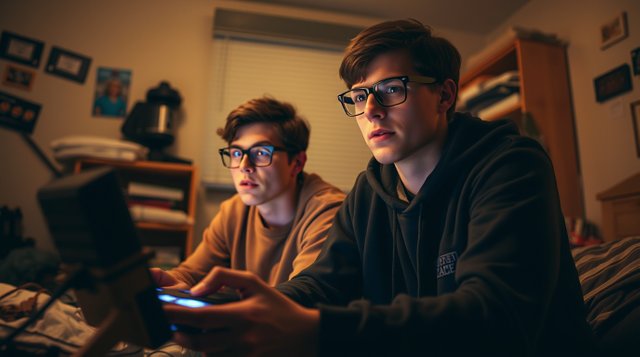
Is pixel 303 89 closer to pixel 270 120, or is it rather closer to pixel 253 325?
pixel 270 120

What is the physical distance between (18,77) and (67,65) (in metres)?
0.30

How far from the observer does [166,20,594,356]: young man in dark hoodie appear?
495 mm

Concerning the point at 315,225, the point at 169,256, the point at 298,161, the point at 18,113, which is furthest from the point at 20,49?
the point at 315,225

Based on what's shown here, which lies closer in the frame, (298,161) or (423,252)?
(423,252)

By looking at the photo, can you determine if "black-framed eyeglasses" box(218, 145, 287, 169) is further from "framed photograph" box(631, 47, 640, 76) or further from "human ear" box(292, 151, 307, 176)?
"framed photograph" box(631, 47, 640, 76)

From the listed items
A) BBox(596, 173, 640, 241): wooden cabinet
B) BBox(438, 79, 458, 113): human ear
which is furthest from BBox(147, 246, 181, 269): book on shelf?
BBox(596, 173, 640, 241): wooden cabinet

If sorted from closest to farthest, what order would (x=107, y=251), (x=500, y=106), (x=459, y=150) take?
(x=107, y=251)
(x=459, y=150)
(x=500, y=106)

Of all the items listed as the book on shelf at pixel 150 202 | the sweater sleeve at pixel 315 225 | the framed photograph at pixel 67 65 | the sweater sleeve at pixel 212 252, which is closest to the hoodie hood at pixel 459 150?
the sweater sleeve at pixel 315 225

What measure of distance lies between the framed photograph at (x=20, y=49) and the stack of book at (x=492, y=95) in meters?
2.87

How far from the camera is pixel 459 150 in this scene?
2.87ft

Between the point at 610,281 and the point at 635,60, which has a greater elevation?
the point at 635,60

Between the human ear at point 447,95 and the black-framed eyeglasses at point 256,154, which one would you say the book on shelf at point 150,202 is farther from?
the human ear at point 447,95

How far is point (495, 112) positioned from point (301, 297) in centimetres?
235

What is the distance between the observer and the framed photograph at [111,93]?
2.85 metres
